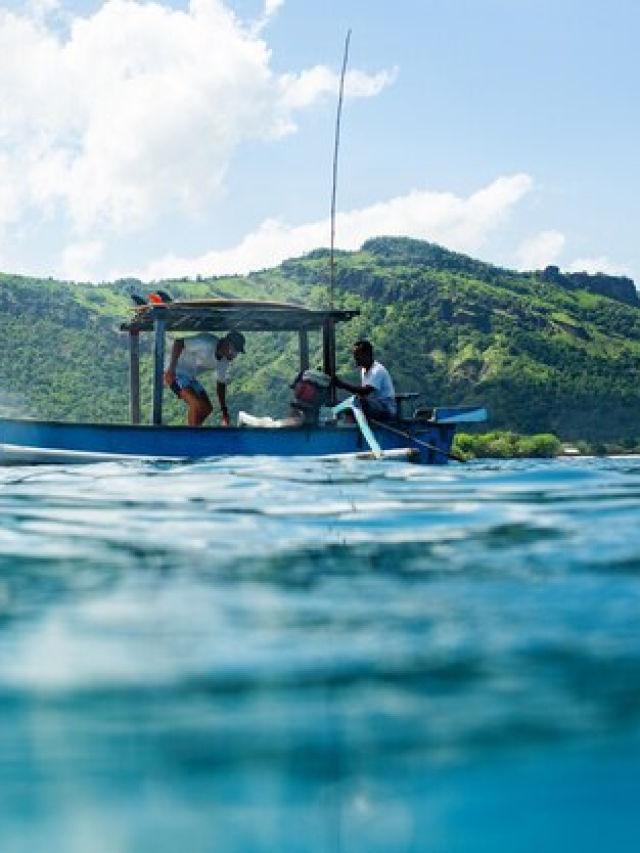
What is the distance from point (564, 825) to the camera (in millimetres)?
1852

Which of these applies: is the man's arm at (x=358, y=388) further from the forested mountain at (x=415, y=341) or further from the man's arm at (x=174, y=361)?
the forested mountain at (x=415, y=341)

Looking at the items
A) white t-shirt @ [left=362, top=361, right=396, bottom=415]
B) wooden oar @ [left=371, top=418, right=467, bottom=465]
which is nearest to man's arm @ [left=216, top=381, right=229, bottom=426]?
white t-shirt @ [left=362, top=361, right=396, bottom=415]

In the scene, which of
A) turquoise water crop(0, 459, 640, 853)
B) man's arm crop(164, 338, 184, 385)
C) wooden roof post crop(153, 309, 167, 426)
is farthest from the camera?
wooden roof post crop(153, 309, 167, 426)

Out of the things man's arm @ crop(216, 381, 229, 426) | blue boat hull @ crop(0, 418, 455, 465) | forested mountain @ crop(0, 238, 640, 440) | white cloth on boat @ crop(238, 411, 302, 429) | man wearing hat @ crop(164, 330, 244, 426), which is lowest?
blue boat hull @ crop(0, 418, 455, 465)

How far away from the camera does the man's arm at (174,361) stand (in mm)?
12617

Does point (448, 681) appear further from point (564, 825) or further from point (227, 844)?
point (227, 844)

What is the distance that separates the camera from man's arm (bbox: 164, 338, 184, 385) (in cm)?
1262

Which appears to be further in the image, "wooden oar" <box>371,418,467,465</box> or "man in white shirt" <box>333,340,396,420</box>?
"man in white shirt" <box>333,340,396,420</box>

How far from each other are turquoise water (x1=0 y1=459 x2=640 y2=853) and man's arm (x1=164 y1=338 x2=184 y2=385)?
7.98 metres

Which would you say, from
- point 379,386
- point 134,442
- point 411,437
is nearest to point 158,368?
point 134,442

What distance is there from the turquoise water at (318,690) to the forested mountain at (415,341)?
187ft

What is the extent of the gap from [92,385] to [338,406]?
224 ft

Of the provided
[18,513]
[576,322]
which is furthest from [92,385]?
[18,513]

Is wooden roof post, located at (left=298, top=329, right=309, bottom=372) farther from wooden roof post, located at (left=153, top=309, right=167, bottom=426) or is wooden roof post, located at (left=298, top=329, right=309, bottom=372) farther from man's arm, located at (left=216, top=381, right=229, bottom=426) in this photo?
wooden roof post, located at (left=153, top=309, right=167, bottom=426)
